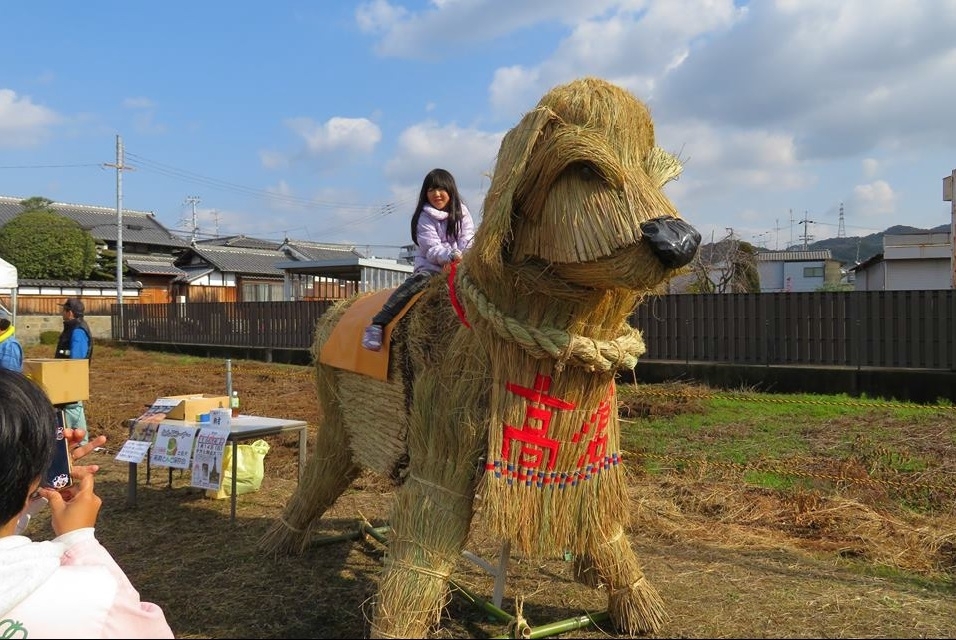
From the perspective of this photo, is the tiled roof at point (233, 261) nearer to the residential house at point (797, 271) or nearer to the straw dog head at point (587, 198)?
the residential house at point (797, 271)

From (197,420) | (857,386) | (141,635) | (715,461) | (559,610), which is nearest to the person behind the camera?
(141,635)

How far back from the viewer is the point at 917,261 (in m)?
22.5

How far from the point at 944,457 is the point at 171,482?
642cm

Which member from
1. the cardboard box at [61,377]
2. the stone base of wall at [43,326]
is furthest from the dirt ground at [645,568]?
the stone base of wall at [43,326]

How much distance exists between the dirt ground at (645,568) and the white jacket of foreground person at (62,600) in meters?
1.75

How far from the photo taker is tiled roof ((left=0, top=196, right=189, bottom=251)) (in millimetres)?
30141

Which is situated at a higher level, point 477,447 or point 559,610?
point 477,447

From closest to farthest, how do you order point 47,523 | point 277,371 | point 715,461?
point 47,523 → point 715,461 → point 277,371

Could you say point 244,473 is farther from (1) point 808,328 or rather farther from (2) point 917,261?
(2) point 917,261

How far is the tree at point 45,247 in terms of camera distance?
23.8 metres

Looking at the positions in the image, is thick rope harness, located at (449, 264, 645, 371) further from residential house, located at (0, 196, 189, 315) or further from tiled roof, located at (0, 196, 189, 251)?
tiled roof, located at (0, 196, 189, 251)

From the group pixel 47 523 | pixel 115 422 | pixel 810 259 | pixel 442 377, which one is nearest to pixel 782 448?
pixel 442 377

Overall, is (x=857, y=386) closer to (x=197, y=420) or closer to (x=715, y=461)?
(x=715, y=461)

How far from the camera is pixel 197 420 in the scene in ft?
18.3
